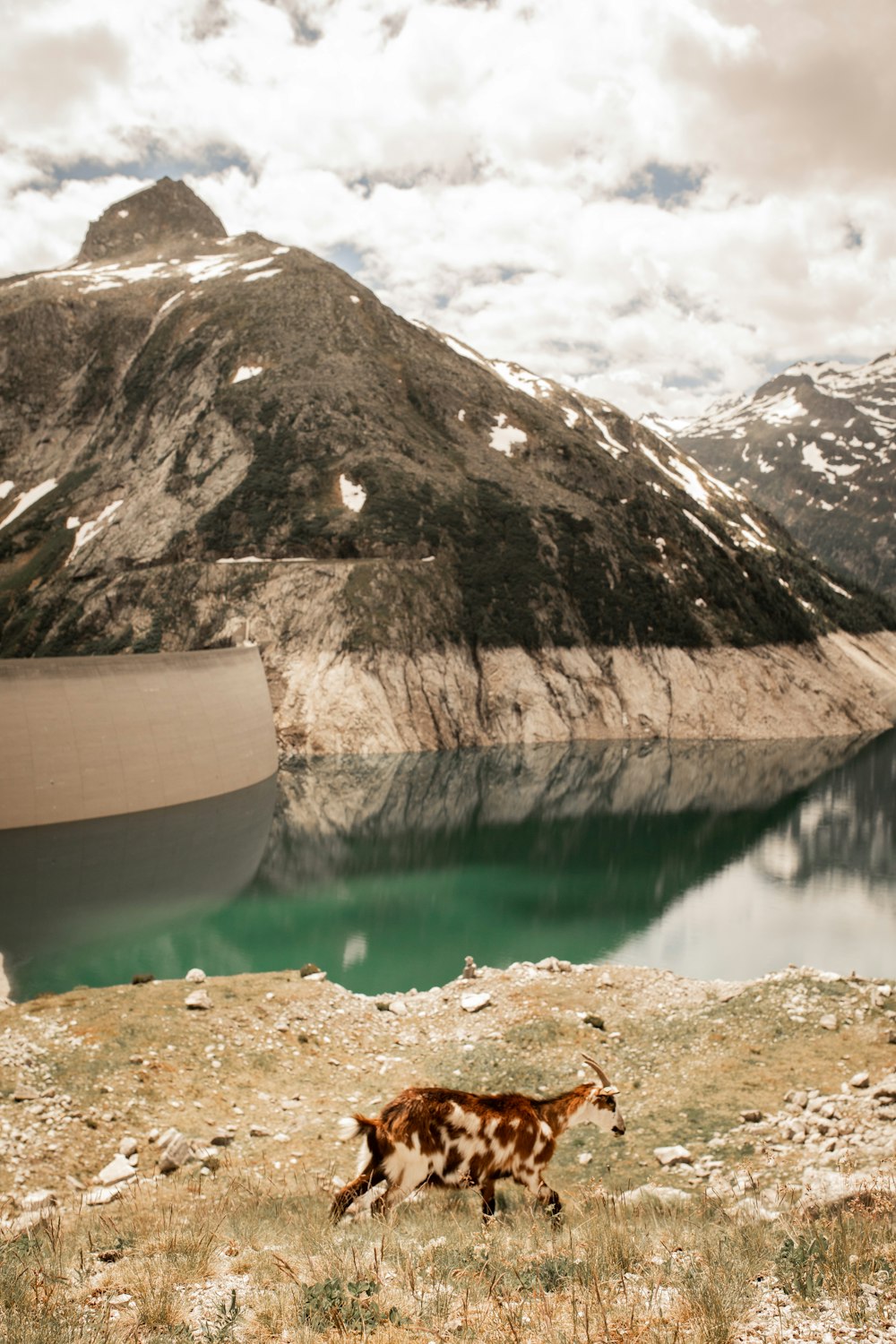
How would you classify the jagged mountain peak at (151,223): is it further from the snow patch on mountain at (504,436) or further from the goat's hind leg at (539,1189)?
the goat's hind leg at (539,1189)

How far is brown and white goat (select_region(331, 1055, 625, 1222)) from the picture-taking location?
10312 millimetres

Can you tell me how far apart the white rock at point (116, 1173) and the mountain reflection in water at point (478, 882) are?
580 inches

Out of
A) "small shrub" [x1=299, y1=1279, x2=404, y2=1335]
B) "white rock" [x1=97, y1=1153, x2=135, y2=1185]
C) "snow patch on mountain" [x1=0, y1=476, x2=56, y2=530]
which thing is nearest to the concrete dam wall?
"white rock" [x1=97, y1=1153, x2=135, y2=1185]

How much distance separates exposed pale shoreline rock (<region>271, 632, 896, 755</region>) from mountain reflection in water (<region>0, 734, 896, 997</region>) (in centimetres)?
695

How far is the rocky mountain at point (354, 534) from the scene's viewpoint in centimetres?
8200

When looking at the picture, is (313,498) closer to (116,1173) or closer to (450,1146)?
(116,1173)

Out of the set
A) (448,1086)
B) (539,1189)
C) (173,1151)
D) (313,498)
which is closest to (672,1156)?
(539,1189)

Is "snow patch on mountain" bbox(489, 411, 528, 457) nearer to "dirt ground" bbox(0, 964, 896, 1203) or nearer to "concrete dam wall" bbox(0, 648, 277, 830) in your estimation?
"concrete dam wall" bbox(0, 648, 277, 830)

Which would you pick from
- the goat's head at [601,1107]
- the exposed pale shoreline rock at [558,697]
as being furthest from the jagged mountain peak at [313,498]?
the goat's head at [601,1107]

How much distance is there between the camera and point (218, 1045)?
19.0m

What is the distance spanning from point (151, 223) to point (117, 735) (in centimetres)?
14049

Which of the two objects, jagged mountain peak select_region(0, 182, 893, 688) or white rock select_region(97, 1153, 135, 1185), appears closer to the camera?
white rock select_region(97, 1153, 135, 1185)

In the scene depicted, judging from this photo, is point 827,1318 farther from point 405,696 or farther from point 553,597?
point 553,597

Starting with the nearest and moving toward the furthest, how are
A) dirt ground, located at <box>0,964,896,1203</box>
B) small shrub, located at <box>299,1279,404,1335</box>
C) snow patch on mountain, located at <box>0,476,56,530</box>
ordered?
small shrub, located at <box>299,1279,404,1335</box>
dirt ground, located at <box>0,964,896,1203</box>
snow patch on mountain, located at <box>0,476,56,530</box>
